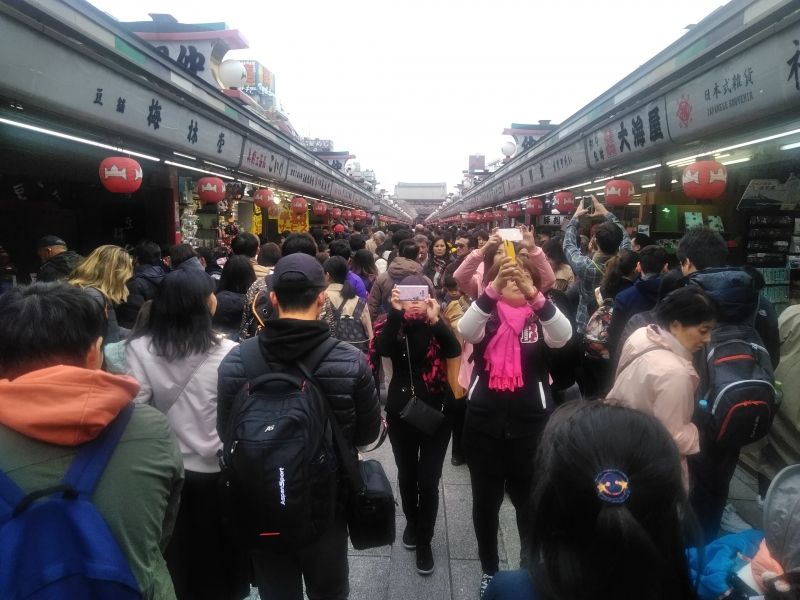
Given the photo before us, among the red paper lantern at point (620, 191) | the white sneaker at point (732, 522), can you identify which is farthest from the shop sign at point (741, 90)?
the white sneaker at point (732, 522)

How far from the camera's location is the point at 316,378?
200 cm

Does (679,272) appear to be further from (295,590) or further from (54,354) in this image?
(54,354)

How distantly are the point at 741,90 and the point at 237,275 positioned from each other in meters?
4.79

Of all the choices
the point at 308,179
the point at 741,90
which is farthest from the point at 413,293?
the point at 308,179

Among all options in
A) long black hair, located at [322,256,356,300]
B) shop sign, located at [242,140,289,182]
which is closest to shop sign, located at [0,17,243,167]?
shop sign, located at [242,140,289,182]

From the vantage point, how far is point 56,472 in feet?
4.31

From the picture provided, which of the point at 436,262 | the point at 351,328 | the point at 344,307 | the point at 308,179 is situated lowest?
the point at 351,328

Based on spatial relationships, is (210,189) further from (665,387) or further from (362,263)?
(665,387)

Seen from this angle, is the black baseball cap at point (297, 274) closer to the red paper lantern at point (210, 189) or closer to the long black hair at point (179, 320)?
the long black hair at point (179, 320)

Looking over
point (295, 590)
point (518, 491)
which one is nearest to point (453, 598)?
point (518, 491)

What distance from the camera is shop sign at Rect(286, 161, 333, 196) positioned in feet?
44.1

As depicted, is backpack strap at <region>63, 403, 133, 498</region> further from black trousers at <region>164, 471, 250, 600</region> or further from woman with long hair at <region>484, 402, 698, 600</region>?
woman with long hair at <region>484, 402, 698, 600</region>

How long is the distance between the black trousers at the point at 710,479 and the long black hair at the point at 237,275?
11.9ft

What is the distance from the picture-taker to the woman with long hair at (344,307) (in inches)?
160
